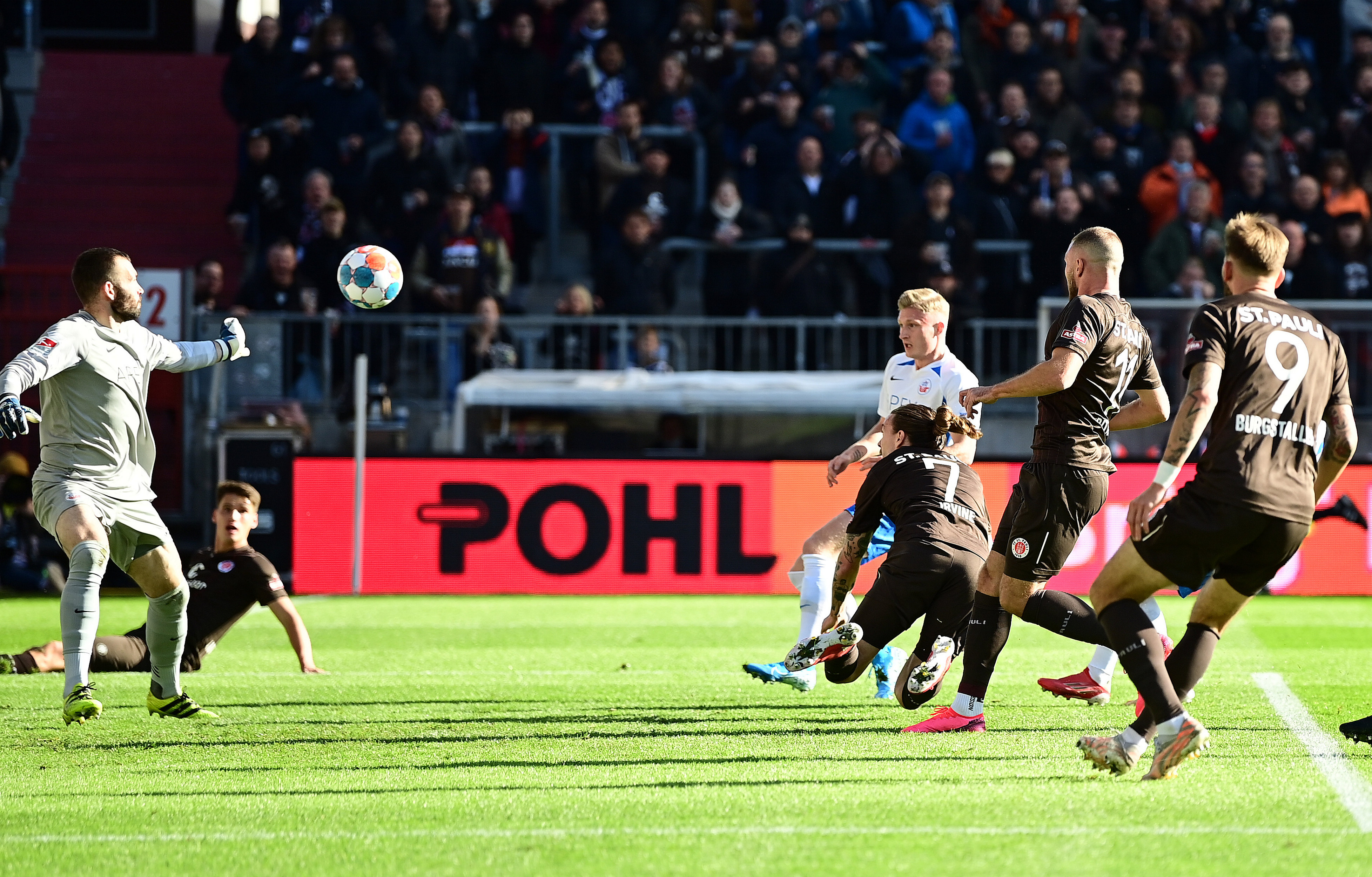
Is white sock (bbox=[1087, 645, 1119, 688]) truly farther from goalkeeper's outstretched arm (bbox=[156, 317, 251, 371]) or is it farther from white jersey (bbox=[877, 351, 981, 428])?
goalkeeper's outstretched arm (bbox=[156, 317, 251, 371])

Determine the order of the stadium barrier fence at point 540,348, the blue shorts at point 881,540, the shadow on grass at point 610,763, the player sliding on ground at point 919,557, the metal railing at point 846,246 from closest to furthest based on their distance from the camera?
the shadow on grass at point 610,763 → the player sliding on ground at point 919,557 → the blue shorts at point 881,540 → the stadium barrier fence at point 540,348 → the metal railing at point 846,246

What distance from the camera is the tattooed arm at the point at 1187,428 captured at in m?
5.38

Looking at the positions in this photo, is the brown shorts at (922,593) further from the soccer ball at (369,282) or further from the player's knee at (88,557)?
the soccer ball at (369,282)

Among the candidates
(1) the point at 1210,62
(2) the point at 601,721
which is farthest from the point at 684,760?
(1) the point at 1210,62

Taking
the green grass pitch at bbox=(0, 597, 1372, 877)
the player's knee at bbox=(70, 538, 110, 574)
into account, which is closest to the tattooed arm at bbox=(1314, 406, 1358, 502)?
the green grass pitch at bbox=(0, 597, 1372, 877)

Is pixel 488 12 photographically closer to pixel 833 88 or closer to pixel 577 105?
pixel 577 105

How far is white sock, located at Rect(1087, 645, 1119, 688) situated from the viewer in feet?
25.3

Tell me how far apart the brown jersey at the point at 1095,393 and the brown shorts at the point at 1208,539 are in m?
1.10

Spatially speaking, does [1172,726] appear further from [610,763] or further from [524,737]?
[524,737]

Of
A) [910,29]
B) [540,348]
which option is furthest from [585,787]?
[910,29]

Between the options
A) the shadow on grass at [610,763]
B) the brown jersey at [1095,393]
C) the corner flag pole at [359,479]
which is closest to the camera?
the shadow on grass at [610,763]

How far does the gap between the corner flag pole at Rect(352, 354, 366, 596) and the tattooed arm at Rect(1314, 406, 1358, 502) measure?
1035 cm

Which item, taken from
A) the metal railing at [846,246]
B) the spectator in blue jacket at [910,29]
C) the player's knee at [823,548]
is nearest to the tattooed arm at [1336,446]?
the player's knee at [823,548]

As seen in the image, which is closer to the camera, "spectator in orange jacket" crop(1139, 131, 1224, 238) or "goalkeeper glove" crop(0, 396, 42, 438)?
"goalkeeper glove" crop(0, 396, 42, 438)
